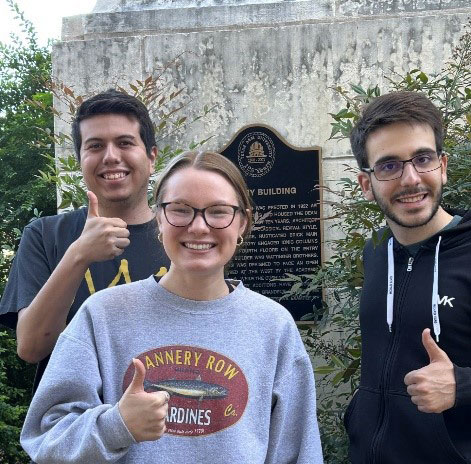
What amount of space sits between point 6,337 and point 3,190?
3268 millimetres

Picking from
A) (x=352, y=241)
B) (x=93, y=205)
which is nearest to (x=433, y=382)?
(x=93, y=205)

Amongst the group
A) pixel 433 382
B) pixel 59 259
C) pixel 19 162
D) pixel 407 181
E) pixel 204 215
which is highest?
pixel 19 162

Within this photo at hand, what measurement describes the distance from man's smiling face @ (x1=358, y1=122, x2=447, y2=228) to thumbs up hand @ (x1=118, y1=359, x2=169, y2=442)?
1049 millimetres

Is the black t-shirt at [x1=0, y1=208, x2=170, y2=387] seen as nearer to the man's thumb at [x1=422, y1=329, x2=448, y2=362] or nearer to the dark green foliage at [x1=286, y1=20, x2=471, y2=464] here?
the man's thumb at [x1=422, y1=329, x2=448, y2=362]

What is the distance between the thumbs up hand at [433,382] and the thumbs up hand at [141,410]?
0.74 metres

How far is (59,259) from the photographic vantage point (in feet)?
8.53

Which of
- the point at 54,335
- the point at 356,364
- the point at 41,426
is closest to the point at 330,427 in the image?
the point at 356,364

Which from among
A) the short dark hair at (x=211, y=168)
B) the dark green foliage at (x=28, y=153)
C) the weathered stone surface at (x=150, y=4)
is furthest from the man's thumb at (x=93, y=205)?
the weathered stone surface at (x=150, y=4)

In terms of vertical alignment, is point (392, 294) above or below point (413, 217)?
below

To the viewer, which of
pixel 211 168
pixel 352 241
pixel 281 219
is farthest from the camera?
pixel 281 219

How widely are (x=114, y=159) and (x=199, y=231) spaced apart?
2.26 feet

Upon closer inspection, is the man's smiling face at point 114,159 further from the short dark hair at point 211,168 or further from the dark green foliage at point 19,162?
the dark green foliage at point 19,162

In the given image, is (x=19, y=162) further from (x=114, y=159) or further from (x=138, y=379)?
(x=138, y=379)

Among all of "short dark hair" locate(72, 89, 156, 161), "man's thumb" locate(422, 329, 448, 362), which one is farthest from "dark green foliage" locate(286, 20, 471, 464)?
"short dark hair" locate(72, 89, 156, 161)
